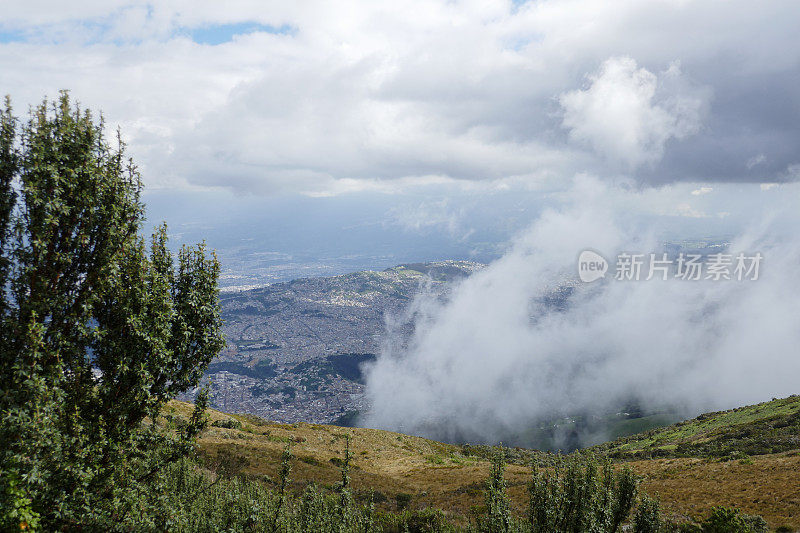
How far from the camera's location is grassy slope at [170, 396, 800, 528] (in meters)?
25.5

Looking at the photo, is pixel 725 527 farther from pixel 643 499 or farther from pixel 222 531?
pixel 222 531

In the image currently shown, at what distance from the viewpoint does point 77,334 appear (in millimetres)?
9523

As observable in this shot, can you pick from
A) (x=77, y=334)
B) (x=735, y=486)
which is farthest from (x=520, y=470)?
(x=77, y=334)

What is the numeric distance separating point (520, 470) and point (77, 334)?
147 feet

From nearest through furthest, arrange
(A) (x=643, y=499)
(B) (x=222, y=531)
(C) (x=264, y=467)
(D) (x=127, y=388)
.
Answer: (D) (x=127, y=388)
(B) (x=222, y=531)
(A) (x=643, y=499)
(C) (x=264, y=467)

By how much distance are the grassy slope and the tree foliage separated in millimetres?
8640

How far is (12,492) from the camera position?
7.97 metres

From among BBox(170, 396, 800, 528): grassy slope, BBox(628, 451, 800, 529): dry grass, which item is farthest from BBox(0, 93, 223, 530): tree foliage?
BBox(628, 451, 800, 529): dry grass

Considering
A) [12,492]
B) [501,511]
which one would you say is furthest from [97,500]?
[501,511]

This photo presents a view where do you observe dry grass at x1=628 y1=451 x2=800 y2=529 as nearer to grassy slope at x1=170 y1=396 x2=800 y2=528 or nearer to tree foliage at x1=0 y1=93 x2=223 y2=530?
grassy slope at x1=170 y1=396 x2=800 y2=528

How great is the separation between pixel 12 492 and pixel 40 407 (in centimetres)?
185

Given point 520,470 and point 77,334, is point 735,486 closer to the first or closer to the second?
point 520,470

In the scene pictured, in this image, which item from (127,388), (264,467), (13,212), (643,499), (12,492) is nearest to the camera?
(12,492)

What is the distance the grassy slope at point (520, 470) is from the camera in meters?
25.5
